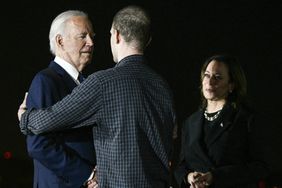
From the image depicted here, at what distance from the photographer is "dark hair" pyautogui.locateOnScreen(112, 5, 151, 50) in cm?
173

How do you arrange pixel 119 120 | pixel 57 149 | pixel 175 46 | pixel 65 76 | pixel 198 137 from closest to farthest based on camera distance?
1. pixel 119 120
2. pixel 57 149
3. pixel 65 76
4. pixel 198 137
5. pixel 175 46

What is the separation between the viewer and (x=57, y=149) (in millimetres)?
1786

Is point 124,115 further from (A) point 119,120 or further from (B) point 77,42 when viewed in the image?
(B) point 77,42

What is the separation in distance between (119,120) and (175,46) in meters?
2.41

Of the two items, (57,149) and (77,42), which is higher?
(77,42)

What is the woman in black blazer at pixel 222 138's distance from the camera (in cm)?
230

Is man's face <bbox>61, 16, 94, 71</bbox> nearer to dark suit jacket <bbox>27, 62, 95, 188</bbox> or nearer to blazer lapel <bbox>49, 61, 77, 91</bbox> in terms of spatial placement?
blazer lapel <bbox>49, 61, 77, 91</bbox>

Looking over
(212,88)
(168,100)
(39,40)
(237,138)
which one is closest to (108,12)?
(39,40)

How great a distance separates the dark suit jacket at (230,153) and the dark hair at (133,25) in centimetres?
78

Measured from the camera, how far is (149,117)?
171 cm

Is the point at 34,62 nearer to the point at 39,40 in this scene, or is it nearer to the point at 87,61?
the point at 39,40

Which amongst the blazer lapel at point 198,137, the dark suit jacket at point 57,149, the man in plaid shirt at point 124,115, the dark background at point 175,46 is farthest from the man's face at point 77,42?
the dark background at point 175,46

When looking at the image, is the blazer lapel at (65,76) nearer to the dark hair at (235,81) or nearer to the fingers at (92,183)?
the fingers at (92,183)

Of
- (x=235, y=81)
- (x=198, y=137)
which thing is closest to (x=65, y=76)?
(x=198, y=137)
